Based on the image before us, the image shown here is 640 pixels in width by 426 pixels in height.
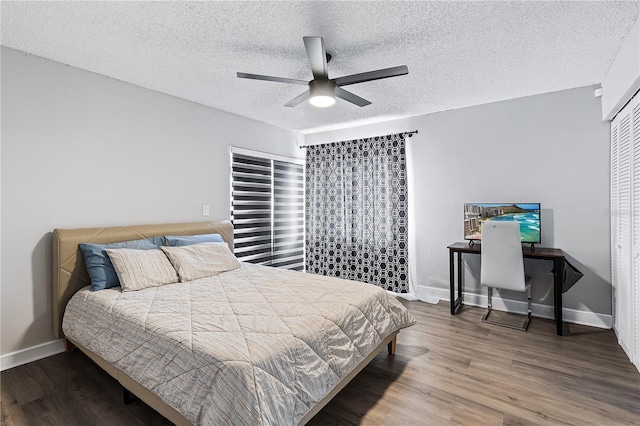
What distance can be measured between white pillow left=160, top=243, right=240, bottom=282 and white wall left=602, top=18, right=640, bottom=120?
3583 mm

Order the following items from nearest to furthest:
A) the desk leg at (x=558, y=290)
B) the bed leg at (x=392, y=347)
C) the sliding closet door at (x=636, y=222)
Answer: the sliding closet door at (x=636, y=222) → the bed leg at (x=392, y=347) → the desk leg at (x=558, y=290)

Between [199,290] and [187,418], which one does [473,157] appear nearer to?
[199,290]

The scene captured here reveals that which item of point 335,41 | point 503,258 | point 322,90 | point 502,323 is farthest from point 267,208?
point 502,323

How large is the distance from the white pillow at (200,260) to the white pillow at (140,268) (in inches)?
3.1

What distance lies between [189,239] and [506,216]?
3.58 metres

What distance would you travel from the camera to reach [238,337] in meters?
1.67

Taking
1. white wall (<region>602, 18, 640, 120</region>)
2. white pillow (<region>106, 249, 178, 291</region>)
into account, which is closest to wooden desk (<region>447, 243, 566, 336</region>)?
white wall (<region>602, 18, 640, 120</region>)

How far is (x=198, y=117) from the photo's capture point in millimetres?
3834

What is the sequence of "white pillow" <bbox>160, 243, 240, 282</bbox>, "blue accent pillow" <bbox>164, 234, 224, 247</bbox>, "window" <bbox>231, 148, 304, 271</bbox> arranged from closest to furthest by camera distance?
"white pillow" <bbox>160, 243, 240, 282</bbox> < "blue accent pillow" <bbox>164, 234, 224, 247</bbox> < "window" <bbox>231, 148, 304, 271</bbox>

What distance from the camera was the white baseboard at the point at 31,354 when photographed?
2.50m

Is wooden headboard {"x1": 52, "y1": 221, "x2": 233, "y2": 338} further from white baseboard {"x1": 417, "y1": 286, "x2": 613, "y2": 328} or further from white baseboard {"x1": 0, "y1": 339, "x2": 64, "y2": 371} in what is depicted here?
white baseboard {"x1": 417, "y1": 286, "x2": 613, "y2": 328}


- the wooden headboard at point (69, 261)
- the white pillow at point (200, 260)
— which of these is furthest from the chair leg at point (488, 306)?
the wooden headboard at point (69, 261)

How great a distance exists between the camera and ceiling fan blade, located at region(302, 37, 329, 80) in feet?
6.45

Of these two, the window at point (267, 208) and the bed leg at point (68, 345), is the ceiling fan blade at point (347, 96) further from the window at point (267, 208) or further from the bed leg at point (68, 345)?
the bed leg at point (68, 345)
